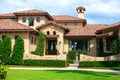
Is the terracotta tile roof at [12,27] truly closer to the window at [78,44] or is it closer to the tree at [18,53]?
the tree at [18,53]

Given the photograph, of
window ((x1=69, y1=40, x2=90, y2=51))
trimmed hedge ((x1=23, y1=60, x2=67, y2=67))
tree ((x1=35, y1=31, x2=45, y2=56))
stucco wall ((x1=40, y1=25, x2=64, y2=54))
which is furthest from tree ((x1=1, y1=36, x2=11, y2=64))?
window ((x1=69, y1=40, x2=90, y2=51))

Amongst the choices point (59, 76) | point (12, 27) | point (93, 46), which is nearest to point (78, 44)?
point (93, 46)

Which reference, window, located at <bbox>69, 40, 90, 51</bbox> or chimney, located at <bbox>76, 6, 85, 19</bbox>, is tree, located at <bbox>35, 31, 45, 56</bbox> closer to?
window, located at <bbox>69, 40, 90, 51</bbox>

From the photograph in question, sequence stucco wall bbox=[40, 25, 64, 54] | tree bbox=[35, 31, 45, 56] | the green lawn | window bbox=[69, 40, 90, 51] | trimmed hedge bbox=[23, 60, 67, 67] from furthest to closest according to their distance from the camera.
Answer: window bbox=[69, 40, 90, 51] < stucco wall bbox=[40, 25, 64, 54] < tree bbox=[35, 31, 45, 56] < trimmed hedge bbox=[23, 60, 67, 67] < the green lawn

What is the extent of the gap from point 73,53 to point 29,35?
312 inches

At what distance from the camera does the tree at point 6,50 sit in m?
37.5

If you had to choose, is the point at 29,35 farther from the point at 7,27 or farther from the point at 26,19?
the point at 26,19

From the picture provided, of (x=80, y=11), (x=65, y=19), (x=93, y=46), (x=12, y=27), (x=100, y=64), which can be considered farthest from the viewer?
(x=80, y=11)

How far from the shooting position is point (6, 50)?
125ft

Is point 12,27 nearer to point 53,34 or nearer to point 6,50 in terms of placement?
point 6,50

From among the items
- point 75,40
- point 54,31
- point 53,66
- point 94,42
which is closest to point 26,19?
point 54,31

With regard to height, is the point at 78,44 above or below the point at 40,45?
above

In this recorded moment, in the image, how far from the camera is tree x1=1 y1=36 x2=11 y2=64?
37.5 meters

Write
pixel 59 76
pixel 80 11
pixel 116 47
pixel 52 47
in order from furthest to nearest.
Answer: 1. pixel 80 11
2. pixel 52 47
3. pixel 116 47
4. pixel 59 76
